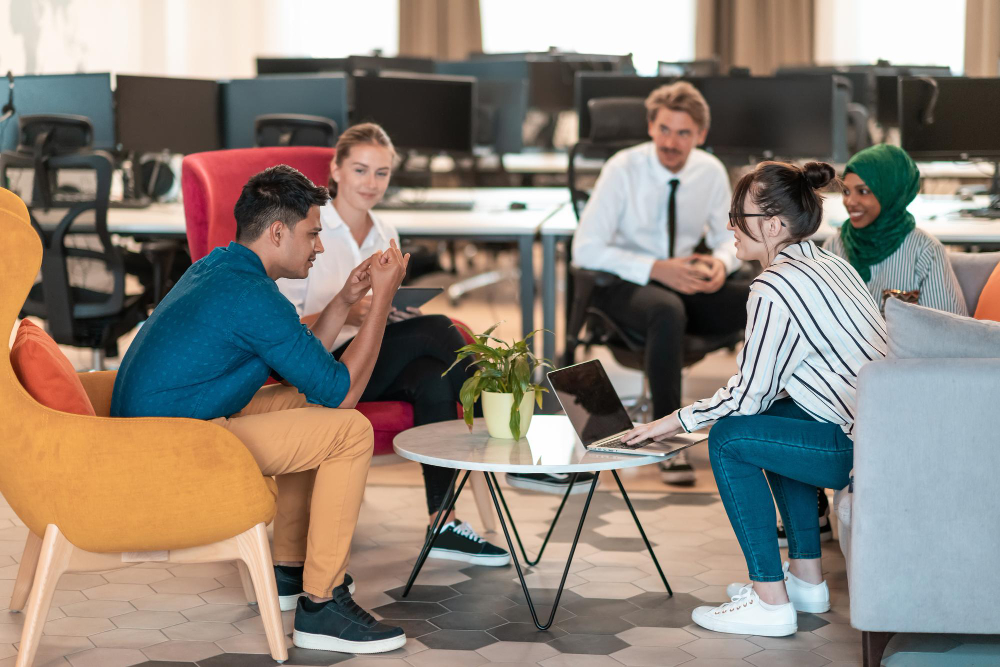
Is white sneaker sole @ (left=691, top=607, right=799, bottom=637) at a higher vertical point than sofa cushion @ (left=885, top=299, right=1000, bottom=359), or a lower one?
lower

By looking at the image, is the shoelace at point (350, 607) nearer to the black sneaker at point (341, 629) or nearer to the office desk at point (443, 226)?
the black sneaker at point (341, 629)

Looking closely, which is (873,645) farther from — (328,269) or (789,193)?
(328,269)

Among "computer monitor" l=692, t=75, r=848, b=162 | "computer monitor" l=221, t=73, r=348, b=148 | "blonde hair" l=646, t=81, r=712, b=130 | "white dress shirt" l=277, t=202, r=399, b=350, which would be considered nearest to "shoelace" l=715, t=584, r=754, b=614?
"white dress shirt" l=277, t=202, r=399, b=350

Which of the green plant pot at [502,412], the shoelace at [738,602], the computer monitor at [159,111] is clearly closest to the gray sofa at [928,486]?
the shoelace at [738,602]

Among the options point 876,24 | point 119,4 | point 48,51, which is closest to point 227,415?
point 48,51

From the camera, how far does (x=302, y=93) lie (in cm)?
504

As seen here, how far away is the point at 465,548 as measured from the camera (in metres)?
2.89

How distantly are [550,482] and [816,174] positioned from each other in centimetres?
129

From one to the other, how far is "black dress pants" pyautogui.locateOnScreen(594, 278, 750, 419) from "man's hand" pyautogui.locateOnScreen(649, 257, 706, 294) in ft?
0.10

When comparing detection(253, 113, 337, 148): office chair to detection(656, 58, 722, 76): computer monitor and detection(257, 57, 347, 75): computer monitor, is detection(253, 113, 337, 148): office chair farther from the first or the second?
detection(656, 58, 722, 76): computer monitor

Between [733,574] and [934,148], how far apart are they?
260 cm

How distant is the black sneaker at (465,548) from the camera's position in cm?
287

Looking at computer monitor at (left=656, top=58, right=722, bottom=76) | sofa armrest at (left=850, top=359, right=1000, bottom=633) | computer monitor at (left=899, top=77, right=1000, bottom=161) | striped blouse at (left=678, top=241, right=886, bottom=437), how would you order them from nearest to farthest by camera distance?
sofa armrest at (left=850, top=359, right=1000, bottom=633) < striped blouse at (left=678, top=241, right=886, bottom=437) < computer monitor at (left=899, top=77, right=1000, bottom=161) < computer monitor at (left=656, top=58, right=722, bottom=76)

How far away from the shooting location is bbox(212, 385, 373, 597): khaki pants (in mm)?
2318
